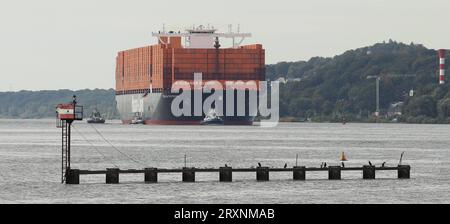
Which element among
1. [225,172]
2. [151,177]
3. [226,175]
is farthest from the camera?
[226,175]

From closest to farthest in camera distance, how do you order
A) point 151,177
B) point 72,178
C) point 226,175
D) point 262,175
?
point 72,178
point 151,177
point 226,175
point 262,175

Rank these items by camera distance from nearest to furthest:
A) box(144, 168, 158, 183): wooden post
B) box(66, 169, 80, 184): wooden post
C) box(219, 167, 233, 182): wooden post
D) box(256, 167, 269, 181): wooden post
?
box(66, 169, 80, 184): wooden post → box(144, 168, 158, 183): wooden post → box(219, 167, 233, 182): wooden post → box(256, 167, 269, 181): wooden post

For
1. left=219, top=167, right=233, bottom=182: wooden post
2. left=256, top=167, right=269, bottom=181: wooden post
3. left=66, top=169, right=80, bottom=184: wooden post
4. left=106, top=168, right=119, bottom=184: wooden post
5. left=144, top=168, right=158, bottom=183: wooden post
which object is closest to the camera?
left=66, top=169, right=80, bottom=184: wooden post

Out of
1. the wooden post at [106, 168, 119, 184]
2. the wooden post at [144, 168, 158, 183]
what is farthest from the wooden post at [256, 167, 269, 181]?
the wooden post at [106, 168, 119, 184]

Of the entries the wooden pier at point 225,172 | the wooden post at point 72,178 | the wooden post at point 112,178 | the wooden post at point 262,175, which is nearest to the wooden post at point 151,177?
the wooden pier at point 225,172

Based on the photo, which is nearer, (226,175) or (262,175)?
(226,175)

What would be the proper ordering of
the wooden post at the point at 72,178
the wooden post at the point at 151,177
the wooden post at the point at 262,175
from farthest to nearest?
the wooden post at the point at 262,175 → the wooden post at the point at 151,177 → the wooden post at the point at 72,178


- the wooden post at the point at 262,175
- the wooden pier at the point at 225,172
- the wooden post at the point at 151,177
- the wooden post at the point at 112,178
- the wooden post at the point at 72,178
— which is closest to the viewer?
the wooden pier at the point at 225,172

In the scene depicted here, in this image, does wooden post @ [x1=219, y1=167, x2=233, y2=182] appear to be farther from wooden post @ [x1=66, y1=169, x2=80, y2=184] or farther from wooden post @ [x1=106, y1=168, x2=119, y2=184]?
wooden post @ [x1=66, y1=169, x2=80, y2=184]

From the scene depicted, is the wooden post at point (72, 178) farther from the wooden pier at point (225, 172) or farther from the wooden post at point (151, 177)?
the wooden post at point (151, 177)

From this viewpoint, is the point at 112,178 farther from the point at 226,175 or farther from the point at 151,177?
the point at 226,175

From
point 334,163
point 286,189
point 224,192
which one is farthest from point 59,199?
point 334,163

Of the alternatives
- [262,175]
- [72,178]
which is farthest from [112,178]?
[262,175]
